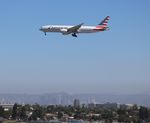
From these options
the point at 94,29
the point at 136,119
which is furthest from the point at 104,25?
the point at 136,119

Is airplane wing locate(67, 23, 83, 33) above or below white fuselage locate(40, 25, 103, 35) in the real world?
below

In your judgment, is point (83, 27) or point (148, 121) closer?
point (83, 27)

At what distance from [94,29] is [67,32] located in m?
5.56

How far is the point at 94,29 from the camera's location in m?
85.2

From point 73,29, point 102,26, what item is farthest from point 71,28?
point 102,26

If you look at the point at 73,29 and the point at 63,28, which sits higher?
the point at 63,28

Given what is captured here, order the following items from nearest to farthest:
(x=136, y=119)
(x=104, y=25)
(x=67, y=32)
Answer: (x=67, y=32) < (x=104, y=25) < (x=136, y=119)

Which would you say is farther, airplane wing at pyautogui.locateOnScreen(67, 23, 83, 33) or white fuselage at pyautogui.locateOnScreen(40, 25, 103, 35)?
white fuselage at pyautogui.locateOnScreen(40, 25, 103, 35)

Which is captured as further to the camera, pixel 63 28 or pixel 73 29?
pixel 63 28

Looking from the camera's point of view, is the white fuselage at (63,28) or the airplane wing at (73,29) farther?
the white fuselage at (63,28)

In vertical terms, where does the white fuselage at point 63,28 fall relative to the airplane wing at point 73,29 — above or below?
above

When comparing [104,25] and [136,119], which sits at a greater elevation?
[104,25]

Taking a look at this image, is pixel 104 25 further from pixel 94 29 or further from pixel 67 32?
pixel 67 32

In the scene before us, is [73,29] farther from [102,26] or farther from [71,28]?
[102,26]
